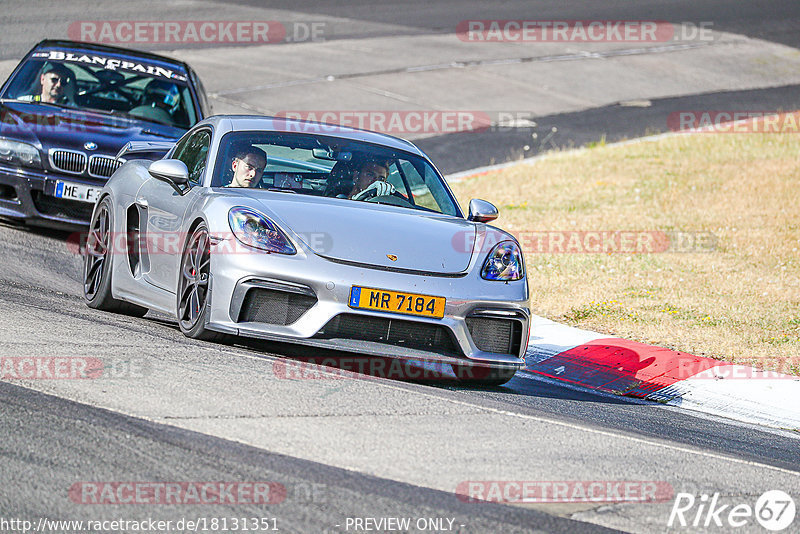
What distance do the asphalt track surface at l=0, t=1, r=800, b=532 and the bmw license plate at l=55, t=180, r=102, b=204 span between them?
199 centimetres

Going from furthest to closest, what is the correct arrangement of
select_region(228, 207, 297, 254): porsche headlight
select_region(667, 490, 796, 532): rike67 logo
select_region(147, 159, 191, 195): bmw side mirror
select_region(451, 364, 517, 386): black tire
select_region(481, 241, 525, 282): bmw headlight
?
select_region(147, 159, 191, 195): bmw side mirror < select_region(451, 364, 517, 386): black tire < select_region(481, 241, 525, 282): bmw headlight < select_region(228, 207, 297, 254): porsche headlight < select_region(667, 490, 796, 532): rike67 logo

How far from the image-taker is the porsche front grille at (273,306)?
6266mm

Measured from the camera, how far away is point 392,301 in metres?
6.29

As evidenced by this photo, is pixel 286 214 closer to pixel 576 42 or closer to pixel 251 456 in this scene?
pixel 251 456

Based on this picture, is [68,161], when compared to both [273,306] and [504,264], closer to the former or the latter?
[273,306]

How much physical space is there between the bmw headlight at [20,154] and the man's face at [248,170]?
11.2 feet

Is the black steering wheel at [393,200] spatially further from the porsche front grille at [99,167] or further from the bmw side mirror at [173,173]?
the porsche front grille at [99,167]

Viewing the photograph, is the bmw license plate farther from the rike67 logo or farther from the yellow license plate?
the rike67 logo

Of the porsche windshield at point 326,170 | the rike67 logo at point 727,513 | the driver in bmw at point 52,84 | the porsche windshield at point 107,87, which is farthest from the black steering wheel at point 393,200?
the driver in bmw at point 52,84

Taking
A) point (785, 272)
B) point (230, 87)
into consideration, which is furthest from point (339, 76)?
point (785, 272)

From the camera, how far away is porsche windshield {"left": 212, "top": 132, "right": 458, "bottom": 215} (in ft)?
23.9

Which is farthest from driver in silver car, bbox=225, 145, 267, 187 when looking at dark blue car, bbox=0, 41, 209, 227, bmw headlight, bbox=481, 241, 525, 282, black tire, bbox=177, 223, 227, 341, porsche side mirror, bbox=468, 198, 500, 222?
dark blue car, bbox=0, 41, 209, 227

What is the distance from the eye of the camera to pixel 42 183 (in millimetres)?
10023

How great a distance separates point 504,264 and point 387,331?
0.95 m
